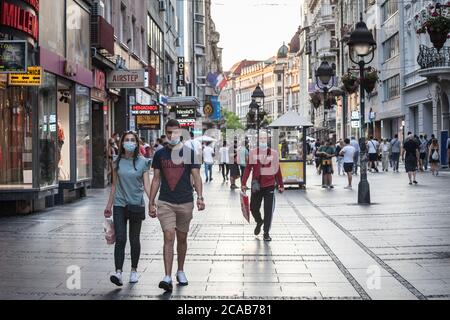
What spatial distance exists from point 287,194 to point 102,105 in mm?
7837

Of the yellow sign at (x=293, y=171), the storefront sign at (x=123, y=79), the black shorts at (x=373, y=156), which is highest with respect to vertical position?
the storefront sign at (x=123, y=79)

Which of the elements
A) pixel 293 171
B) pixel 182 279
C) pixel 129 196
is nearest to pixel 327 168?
pixel 293 171

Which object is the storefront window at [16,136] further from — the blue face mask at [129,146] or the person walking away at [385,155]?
the person walking away at [385,155]

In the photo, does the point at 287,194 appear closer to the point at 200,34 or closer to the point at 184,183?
the point at 184,183

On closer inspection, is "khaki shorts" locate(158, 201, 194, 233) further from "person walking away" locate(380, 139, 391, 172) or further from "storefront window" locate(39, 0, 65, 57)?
"person walking away" locate(380, 139, 391, 172)

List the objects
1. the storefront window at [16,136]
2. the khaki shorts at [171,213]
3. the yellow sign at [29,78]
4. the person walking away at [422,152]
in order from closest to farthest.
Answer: the khaki shorts at [171,213] → the yellow sign at [29,78] → the storefront window at [16,136] → the person walking away at [422,152]

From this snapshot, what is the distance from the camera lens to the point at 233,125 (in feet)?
600

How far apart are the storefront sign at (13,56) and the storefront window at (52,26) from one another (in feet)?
9.86

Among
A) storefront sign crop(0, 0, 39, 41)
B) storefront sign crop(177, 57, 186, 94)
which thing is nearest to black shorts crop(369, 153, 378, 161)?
storefront sign crop(0, 0, 39, 41)

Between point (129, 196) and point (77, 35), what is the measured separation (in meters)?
15.0

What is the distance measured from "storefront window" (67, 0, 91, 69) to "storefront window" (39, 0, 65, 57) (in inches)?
33.4

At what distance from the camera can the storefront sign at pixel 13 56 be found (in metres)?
15.8

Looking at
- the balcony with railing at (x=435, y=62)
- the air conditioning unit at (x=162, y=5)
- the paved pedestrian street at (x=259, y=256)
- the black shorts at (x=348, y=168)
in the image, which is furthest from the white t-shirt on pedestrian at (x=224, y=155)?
the air conditioning unit at (x=162, y=5)

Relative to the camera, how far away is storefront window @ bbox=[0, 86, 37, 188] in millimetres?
17844
